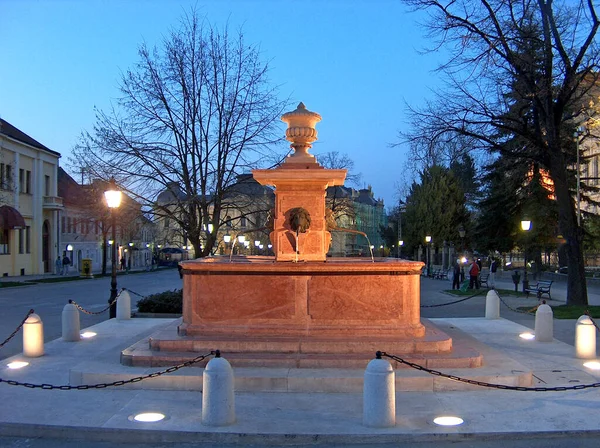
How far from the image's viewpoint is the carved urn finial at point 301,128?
39.2 ft

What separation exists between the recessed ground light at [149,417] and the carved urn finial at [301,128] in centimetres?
607

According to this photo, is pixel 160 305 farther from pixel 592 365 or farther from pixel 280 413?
pixel 592 365

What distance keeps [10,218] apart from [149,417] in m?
41.9

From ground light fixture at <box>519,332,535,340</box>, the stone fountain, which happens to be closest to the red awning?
the stone fountain

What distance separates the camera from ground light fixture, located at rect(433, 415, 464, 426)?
6965mm

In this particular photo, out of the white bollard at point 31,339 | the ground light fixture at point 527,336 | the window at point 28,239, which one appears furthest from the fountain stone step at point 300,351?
the window at point 28,239

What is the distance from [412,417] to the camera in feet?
23.7

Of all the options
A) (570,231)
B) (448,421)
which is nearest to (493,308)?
(570,231)

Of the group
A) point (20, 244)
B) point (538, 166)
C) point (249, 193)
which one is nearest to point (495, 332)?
point (249, 193)

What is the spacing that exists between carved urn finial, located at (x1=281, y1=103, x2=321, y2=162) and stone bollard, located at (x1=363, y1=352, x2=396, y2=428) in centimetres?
597

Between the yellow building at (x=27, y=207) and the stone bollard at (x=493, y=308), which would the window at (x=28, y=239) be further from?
the stone bollard at (x=493, y=308)

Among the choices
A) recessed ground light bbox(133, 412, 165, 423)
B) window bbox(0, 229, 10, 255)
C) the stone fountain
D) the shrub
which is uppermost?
window bbox(0, 229, 10, 255)

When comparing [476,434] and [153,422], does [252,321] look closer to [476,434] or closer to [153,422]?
[153,422]

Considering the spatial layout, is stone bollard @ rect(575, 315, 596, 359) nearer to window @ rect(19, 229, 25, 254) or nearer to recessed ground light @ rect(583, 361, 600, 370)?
recessed ground light @ rect(583, 361, 600, 370)
